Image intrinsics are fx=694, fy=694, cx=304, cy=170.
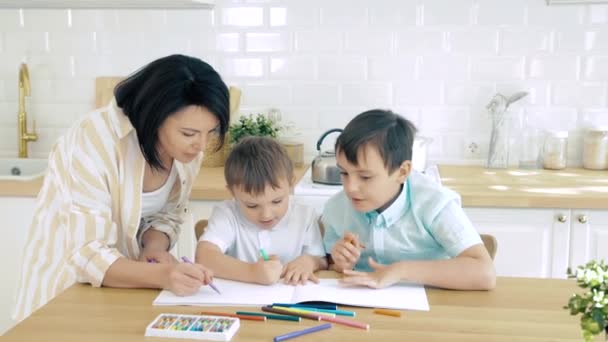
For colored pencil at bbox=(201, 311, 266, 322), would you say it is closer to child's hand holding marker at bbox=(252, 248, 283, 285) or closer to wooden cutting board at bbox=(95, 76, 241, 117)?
child's hand holding marker at bbox=(252, 248, 283, 285)

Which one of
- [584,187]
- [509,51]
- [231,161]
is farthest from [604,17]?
[231,161]

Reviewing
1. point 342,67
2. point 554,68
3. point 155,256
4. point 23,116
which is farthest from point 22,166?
point 554,68

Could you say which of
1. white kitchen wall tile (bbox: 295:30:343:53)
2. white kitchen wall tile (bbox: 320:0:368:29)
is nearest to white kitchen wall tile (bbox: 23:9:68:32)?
white kitchen wall tile (bbox: 295:30:343:53)

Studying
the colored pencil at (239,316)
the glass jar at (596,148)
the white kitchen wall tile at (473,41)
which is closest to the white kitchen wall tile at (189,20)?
the white kitchen wall tile at (473,41)

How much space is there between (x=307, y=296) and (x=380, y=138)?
0.49 meters

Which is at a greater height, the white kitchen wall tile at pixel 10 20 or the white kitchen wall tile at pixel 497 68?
the white kitchen wall tile at pixel 10 20

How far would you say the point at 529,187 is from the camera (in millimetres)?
2715

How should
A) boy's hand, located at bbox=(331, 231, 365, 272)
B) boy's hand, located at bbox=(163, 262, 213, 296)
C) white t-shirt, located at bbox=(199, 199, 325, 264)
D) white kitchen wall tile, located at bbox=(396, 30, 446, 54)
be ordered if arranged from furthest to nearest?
white kitchen wall tile, located at bbox=(396, 30, 446, 54) < white t-shirt, located at bbox=(199, 199, 325, 264) < boy's hand, located at bbox=(331, 231, 365, 272) < boy's hand, located at bbox=(163, 262, 213, 296)

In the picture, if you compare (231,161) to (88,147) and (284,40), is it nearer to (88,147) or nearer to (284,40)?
(88,147)

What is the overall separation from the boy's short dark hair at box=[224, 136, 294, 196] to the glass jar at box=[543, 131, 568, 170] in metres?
1.66

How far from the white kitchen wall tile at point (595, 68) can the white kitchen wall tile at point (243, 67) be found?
4.87 ft

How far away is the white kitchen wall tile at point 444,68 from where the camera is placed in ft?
10.5

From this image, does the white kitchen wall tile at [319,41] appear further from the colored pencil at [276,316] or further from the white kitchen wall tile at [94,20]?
the colored pencil at [276,316]

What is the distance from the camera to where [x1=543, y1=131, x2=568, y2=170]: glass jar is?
3.09 meters
